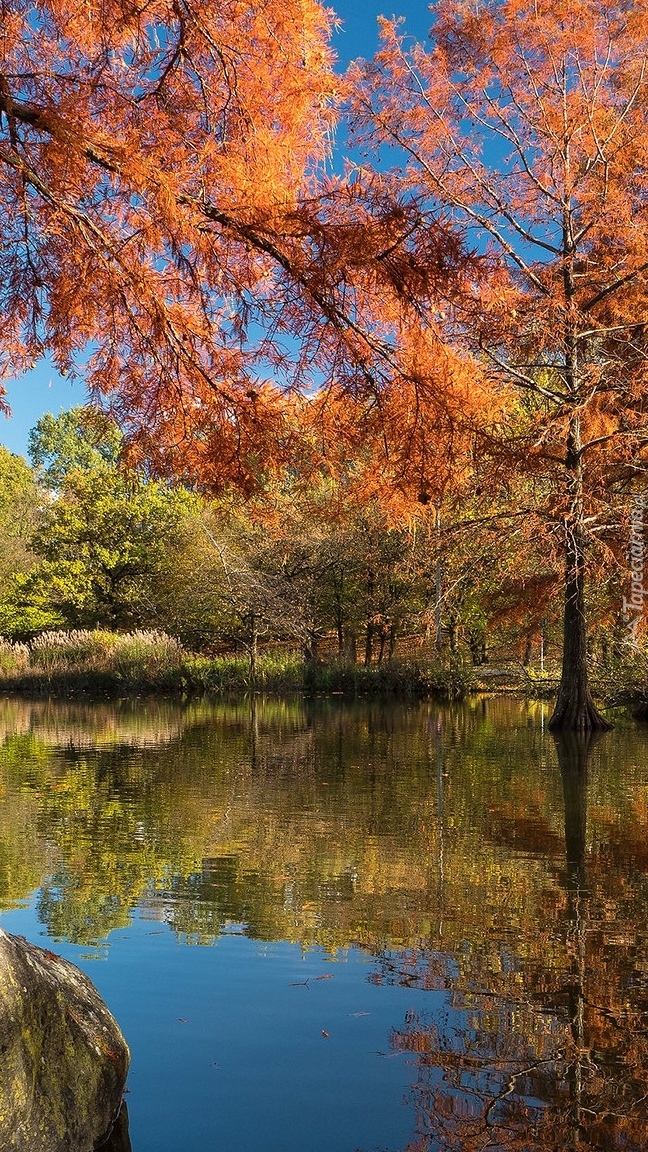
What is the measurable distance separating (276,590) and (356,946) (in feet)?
70.9

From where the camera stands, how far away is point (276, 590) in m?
25.7

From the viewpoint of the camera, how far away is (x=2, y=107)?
4551 millimetres

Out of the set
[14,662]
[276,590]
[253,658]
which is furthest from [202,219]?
[14,662]

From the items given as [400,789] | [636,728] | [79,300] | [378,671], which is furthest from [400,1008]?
[378,671]

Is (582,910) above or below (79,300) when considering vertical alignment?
below

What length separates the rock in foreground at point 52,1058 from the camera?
8.52 ft

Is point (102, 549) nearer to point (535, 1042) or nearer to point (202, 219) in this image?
point (202, 219)

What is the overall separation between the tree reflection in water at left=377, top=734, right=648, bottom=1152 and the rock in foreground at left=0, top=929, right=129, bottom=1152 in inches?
35.3

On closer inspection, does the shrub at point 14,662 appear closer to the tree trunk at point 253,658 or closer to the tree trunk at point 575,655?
the tree trunk at point 253,658

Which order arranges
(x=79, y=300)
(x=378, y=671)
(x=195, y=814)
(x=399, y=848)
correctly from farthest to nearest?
(x=378, y=671)
(x=195, y=814)
(x=399, y=848)
(x=79, y=300)

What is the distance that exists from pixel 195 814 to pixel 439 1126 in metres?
4.74

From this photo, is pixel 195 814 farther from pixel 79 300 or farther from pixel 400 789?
pixel 79 300

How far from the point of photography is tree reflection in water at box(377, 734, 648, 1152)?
106 inches

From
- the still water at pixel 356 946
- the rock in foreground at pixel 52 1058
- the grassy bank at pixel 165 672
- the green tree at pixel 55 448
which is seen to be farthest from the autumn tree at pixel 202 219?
the green tree at pixel 55 448
